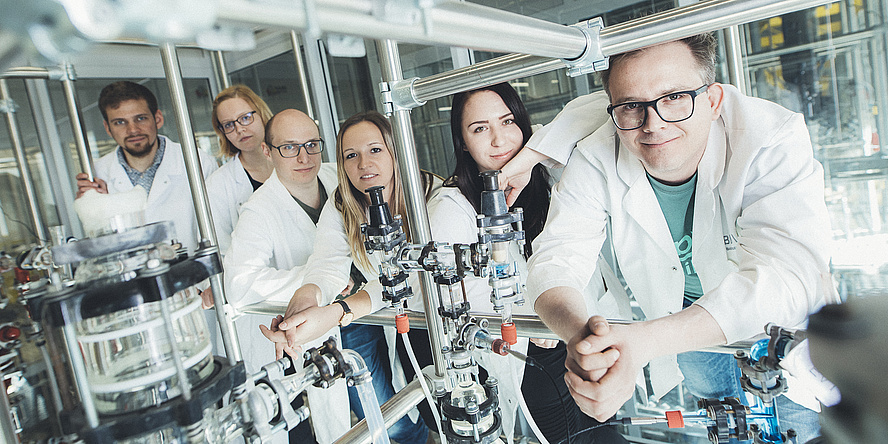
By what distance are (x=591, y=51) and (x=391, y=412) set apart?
70 centimetres

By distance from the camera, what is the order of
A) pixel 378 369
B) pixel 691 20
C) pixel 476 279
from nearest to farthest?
pixel 691 20, pixel 476 279, pixel 378 369

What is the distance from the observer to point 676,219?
1.25m

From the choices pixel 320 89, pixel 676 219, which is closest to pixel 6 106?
pixel 320 89

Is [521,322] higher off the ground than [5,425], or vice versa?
A: [5,425]

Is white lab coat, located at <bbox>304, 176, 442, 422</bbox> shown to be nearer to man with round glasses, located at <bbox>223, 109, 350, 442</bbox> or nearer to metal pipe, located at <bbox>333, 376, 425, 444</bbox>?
→ man with round glasses, located at <bbox>223, 109, 350, 442</bbox>

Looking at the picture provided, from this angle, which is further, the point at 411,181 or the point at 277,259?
the point at 277,259

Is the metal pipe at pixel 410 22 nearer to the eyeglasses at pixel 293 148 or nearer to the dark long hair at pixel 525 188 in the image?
the dark long hair at pixel 525 188

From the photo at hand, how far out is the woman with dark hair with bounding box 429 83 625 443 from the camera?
1376mm

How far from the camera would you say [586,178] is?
3.93 feet

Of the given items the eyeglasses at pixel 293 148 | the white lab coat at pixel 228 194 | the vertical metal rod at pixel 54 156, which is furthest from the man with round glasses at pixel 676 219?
the vertical metal rod at pixel 54 156

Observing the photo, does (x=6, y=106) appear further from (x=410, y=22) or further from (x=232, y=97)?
(x=410, y=22)

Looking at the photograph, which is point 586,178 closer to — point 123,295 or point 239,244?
point 123,295

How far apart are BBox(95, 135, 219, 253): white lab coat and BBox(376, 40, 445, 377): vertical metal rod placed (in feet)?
4.78

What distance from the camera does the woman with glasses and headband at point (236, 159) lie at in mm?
2098
